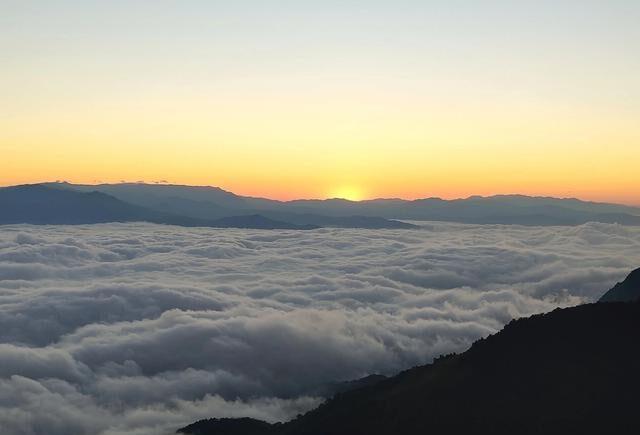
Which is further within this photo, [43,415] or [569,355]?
[43,415]

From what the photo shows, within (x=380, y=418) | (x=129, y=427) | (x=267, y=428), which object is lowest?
(x=129, y=427)

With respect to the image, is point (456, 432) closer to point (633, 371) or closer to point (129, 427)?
point (633, 371)

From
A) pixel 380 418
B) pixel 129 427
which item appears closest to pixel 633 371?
pixel 380 418

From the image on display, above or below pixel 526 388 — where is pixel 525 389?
below

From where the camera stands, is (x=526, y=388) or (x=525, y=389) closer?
(x=525, y=389)
